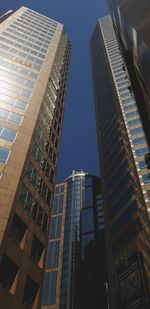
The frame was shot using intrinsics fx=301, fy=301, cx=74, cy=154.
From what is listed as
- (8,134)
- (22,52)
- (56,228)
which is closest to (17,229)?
(8,134)

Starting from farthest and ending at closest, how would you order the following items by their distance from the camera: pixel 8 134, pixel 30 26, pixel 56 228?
pixel 56 228 → pixel 30 26 → pixel 8 134

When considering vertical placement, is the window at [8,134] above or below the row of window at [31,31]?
below

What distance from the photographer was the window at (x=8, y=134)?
113ft

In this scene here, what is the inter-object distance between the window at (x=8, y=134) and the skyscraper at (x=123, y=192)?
47.4 ft

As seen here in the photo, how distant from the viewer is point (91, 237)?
111062mm

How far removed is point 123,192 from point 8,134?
45383mm

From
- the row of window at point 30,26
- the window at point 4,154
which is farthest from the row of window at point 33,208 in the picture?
the row of window at point 30,26

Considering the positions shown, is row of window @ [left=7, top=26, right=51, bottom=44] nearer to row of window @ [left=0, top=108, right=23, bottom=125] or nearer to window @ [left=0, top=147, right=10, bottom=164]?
row of window @ [left=0, top=108, right=23, bottom=125]

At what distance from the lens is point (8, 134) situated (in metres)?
35.1

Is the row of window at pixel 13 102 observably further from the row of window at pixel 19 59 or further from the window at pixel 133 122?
the window at pixel 133 122

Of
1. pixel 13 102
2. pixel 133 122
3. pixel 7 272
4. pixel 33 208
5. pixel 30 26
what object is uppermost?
pixel 30 26

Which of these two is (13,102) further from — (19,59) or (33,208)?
(19,59)

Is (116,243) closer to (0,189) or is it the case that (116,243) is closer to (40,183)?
(40,183)

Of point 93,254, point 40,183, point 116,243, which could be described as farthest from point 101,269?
point 40,183
